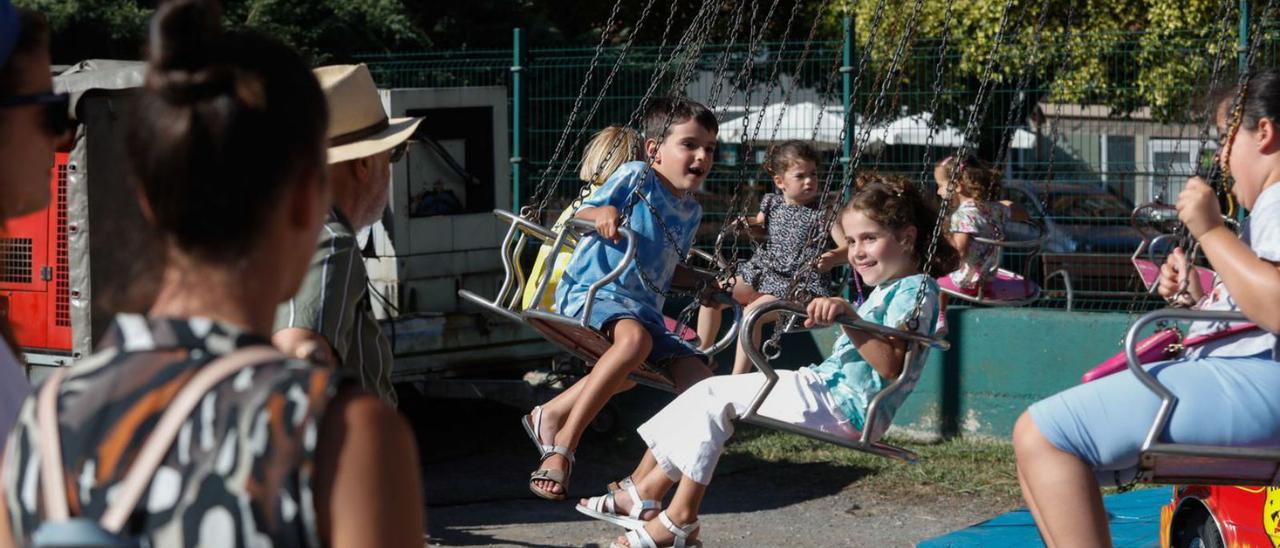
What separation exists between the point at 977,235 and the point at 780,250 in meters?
1.11

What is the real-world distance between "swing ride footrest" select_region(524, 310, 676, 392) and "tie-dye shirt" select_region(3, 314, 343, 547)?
372cm

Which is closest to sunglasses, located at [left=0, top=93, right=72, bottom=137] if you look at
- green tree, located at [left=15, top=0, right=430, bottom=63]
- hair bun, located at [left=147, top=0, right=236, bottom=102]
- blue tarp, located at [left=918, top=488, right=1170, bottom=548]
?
hair bun, located at [left=147, top=0, right=236, bottom=102]

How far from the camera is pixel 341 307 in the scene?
10.1 feet

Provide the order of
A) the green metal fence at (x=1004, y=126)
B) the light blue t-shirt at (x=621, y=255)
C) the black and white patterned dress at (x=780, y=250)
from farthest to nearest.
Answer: the green metal fence at (x=1004, y=126) → the black and white patterned dress at (x=780, y=250) → the light blue t-shirt at (x=621, y=255)

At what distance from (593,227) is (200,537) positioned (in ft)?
12.7

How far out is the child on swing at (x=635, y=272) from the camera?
568 centimetres

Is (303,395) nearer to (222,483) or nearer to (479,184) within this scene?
(222,483)

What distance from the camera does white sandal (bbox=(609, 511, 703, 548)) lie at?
515 cm

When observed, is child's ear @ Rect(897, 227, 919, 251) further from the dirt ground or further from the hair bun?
the hair bun

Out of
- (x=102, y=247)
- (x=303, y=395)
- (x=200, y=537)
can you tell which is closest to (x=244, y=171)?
(x=303, y=395)

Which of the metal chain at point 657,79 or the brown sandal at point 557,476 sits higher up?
the metal chain at point 657,79

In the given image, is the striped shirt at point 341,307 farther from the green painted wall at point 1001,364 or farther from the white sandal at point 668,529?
the green painted wall at point 1001,364

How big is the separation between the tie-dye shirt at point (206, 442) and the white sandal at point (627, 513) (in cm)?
372

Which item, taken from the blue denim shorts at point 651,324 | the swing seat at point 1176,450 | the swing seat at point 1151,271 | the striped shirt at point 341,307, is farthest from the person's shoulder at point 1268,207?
the blue denim shorts at point 651,324
